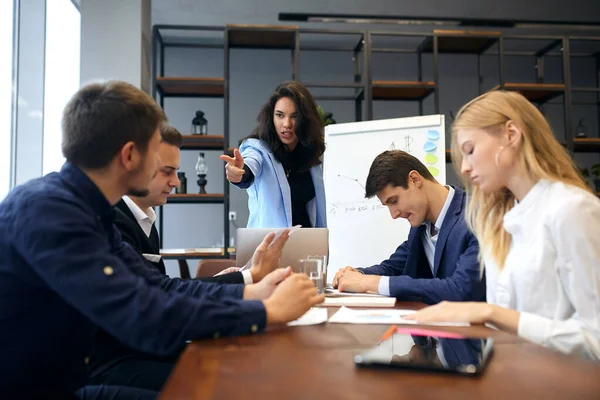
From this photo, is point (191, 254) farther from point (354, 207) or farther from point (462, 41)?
point (462, 41)

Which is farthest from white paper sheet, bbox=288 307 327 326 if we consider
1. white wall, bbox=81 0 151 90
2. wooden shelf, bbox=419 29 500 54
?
wooden shelf, bbox=419 29 500 54

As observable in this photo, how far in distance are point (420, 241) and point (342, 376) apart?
4.53 ft

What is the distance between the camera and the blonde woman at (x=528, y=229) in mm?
961

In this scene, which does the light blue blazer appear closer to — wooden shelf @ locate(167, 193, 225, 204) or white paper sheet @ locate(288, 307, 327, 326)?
white paper sheet @ locate(288, 307, 327, 326)

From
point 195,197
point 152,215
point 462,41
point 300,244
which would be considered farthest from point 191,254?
point 462,41

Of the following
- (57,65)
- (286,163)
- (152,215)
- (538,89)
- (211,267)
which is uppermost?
(538,89)

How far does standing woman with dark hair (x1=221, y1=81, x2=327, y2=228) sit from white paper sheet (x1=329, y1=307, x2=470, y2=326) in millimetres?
1232

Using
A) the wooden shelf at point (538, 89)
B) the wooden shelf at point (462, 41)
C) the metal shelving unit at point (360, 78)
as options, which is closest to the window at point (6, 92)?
the metal shelving unit at point (360, 78)

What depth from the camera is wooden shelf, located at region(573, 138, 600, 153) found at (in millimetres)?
4982

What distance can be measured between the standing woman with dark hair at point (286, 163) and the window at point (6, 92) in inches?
48.0

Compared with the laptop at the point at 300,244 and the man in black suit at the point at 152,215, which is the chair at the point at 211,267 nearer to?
the man in black suit at the point at 152,215

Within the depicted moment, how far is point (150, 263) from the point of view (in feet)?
4.96

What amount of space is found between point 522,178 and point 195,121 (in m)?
4.06

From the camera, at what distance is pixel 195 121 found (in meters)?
4.93
